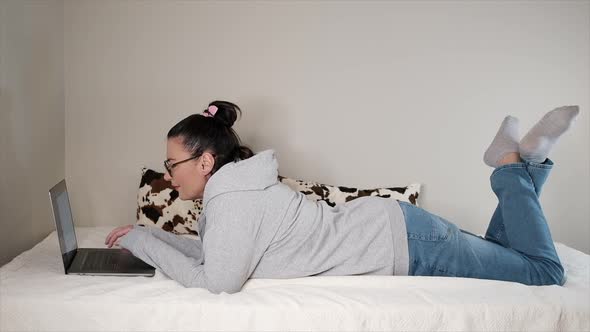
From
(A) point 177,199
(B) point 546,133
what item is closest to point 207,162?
(A) point 177,199

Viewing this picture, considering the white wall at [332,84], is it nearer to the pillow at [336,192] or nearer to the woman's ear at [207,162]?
the pillow at [336,192]

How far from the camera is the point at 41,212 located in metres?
2.29

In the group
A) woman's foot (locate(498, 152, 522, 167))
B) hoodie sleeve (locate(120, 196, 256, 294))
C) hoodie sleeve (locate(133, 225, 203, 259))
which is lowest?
hoodie sleeve (locate(133, 225, 203, 259))

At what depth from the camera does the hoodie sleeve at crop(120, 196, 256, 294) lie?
1570mm

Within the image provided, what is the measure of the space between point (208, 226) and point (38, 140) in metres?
0.96

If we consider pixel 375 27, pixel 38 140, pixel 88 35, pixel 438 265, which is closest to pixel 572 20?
pixel 375 27

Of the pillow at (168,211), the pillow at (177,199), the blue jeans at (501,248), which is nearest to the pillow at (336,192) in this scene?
the pillow at (177,199)

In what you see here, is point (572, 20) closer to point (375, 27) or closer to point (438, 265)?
point (375, 27)

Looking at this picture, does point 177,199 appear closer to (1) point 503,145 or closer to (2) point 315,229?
(2) point 315,229

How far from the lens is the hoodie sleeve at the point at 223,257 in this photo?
1570 millimetres

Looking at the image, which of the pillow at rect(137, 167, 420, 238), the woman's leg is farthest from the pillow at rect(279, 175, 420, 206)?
the woman's leg

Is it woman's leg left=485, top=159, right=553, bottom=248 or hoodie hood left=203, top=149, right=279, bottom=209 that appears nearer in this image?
hoodie hood left=203, top=149, right=279, bottom=209

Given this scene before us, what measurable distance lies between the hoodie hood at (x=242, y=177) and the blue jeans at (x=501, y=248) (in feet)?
1.37

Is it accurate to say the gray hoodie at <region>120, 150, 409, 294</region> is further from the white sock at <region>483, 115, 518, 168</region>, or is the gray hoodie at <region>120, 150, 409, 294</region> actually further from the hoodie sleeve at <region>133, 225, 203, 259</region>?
the white sock at <region>483, 115, 518, 168</region>
